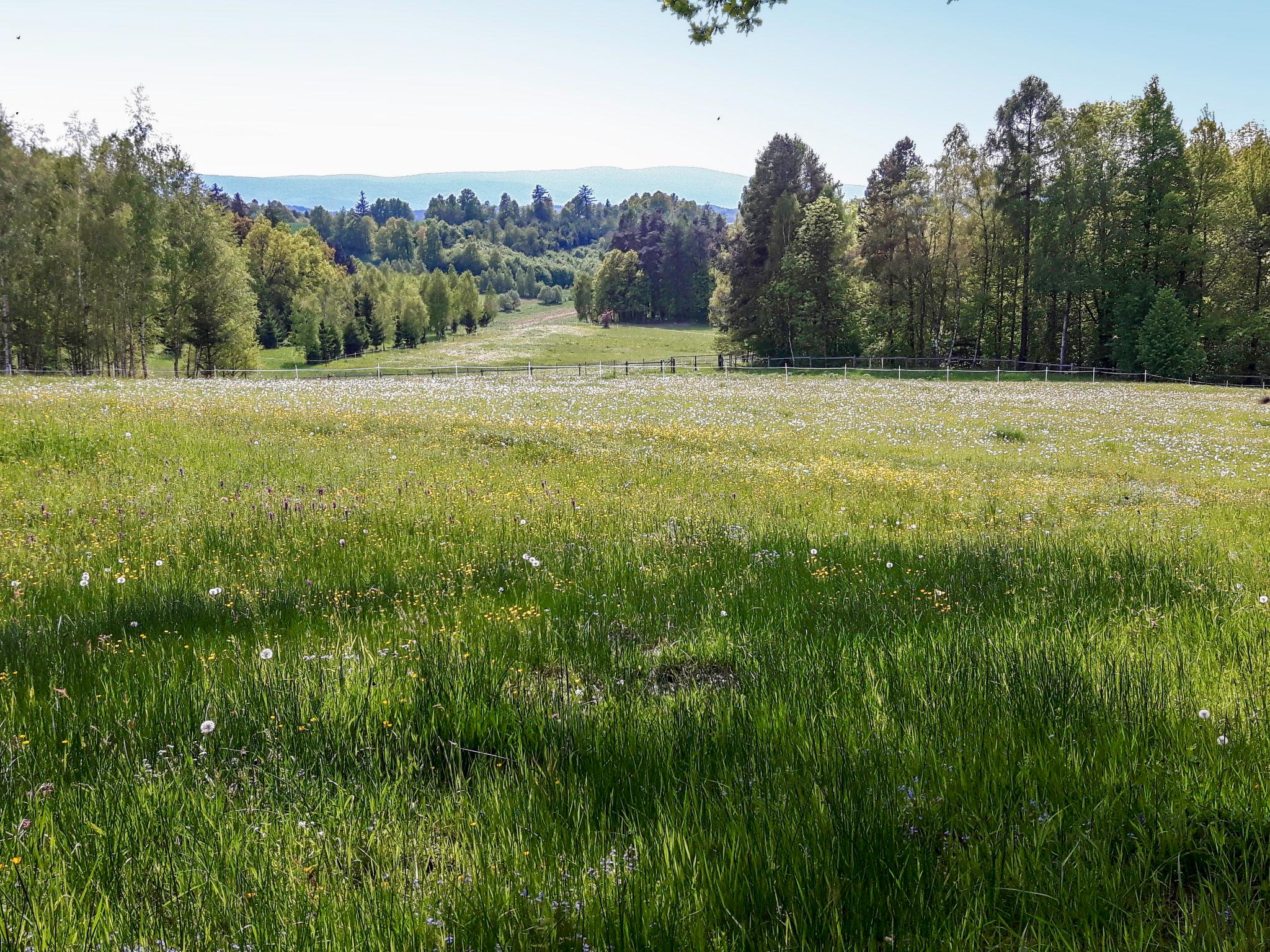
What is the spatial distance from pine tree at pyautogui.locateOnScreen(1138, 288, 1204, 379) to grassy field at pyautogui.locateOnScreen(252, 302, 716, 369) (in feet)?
184

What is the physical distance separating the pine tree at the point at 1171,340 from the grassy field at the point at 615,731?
59.8 meters

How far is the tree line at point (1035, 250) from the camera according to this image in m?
59.8

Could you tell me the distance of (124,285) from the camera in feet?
180

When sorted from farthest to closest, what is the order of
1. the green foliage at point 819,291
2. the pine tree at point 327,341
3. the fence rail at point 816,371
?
the pine tree at point 327,341 < the green foliage at point 819,291 < the fence rail at point 816,371

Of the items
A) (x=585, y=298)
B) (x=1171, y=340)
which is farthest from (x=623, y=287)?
(x=1171, y=340)

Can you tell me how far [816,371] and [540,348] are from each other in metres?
56.9

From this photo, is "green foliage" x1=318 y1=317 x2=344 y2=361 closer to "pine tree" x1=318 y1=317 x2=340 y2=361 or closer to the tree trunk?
"pine tree" x1=318 y1=317 x2=340 y2=361

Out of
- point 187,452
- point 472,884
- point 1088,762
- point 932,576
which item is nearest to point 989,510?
point 932,576

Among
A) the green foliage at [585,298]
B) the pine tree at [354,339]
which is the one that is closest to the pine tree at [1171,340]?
the pine tree at [354,339]

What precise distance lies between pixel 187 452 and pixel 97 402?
9.95m

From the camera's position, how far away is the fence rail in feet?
195

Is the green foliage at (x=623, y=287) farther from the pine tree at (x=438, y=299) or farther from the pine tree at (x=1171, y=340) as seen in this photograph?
the pine tree at (x=1171, y=340)

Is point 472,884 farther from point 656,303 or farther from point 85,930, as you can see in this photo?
point 656,303

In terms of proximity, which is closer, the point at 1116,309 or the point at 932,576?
the point at 932,576
